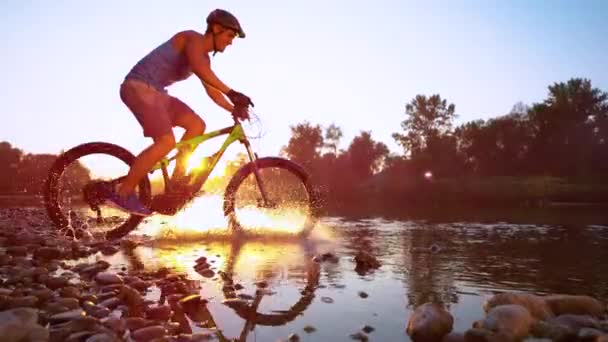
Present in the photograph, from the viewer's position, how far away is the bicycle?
7.09m

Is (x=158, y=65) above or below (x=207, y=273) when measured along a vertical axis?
above

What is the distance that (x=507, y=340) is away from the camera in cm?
298

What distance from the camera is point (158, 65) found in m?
6.36

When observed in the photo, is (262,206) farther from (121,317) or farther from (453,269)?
(121,317)

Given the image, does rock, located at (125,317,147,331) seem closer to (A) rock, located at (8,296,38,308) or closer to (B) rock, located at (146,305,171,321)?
(B) rock, located at (146,305,171,321)

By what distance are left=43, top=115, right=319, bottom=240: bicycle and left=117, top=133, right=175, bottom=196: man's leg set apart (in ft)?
1.14

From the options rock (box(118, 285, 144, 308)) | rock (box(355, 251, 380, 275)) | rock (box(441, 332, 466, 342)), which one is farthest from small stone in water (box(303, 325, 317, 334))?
rock (box(355, 251, 380, 275))

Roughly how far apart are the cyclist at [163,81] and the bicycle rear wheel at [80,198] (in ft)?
1.53

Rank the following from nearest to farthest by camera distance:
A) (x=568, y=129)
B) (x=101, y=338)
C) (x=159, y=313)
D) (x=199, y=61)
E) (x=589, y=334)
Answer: (x=101, y=338)
(x=589, y=334)
(x=159, y=313)
(x=199, y=61)
(x=568, y=129)

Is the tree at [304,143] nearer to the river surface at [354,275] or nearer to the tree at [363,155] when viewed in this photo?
the tree at [363,155]

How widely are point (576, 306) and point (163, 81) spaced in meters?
5.48

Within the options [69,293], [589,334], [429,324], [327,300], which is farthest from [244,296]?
[589,334]

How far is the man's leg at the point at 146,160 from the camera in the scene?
21.3ft

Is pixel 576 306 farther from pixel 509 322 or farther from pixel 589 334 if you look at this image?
pixel 509 322
